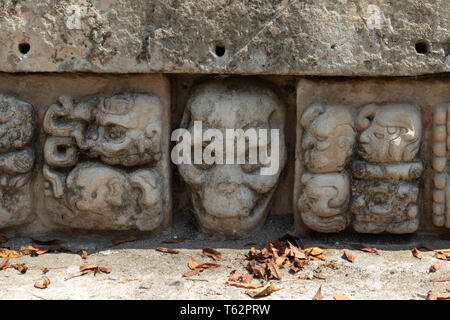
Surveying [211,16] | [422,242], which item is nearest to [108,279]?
[211,16]

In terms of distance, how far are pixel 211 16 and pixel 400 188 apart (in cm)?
121

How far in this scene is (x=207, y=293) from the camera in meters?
2.32

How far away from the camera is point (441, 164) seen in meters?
2.71

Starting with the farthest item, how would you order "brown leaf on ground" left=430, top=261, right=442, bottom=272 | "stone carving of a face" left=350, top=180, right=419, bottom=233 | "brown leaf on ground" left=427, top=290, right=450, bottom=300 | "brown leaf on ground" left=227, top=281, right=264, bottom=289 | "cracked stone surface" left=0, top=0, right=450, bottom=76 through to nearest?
"stone carving of a face" left=350, top=180, right=419, bottom=233 < "cracked stone surface" left=0, top=0, right=450, bottom=76 < "brown leaf on ground" left=430, top=261, right=442, bottom=272 < "brown leaf on ground" left=227, top=281, right=264, bottom=289 < "brown leaf on ground" left=427, top=290, right=450, bottom=300

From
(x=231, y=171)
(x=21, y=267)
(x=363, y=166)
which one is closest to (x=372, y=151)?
(x=363, y=166)

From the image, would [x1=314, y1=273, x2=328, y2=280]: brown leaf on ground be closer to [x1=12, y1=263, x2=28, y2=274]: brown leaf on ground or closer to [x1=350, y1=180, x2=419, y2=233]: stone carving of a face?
[x1=350, y1=180, x2=419, y2=233]: stone carving of a face

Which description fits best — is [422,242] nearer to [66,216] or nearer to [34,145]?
[66,216]


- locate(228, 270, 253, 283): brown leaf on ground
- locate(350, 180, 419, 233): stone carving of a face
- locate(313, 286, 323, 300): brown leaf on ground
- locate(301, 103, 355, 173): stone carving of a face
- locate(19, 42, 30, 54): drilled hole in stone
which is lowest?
locate(313, 286, 323, 300): brown leaf on ground

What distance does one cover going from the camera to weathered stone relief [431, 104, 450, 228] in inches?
106

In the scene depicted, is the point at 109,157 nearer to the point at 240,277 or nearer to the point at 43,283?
the point at 43,283

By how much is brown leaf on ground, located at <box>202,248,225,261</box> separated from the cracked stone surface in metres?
0.85

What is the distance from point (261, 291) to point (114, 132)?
109cm

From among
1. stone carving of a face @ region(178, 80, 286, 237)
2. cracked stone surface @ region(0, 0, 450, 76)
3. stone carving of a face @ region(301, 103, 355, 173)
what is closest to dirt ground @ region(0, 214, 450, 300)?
stone carving of a face @ region(178, 80, 286, 237)

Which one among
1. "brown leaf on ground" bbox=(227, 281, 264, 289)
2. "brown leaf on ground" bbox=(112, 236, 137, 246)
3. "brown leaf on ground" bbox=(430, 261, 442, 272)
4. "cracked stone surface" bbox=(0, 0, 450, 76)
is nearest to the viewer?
"brown leaf on ground" bbox=(227, 281, 264, 289)
